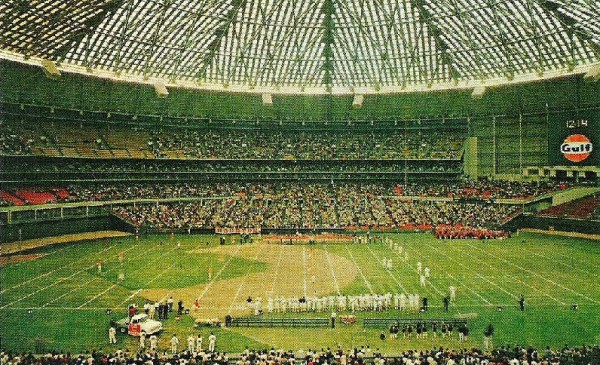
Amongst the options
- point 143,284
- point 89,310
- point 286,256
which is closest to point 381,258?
point 286,256

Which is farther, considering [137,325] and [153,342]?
[137,325]

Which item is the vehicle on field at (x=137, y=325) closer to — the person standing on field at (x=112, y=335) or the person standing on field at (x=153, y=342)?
the person standing on field at (x=112, y=335)

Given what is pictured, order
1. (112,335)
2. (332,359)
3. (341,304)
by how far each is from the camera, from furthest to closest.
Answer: (341,304) → (112,335) → (332,359)

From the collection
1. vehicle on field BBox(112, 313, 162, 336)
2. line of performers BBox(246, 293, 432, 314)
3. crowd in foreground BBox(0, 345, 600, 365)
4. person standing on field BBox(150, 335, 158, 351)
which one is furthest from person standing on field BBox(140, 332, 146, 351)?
line of performers BBox(246, 293, 432, 314)

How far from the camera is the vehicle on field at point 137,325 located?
25188 millimetres

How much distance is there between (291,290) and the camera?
113 feet

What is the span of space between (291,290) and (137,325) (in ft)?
38.3

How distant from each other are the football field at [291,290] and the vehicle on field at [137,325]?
502 mm

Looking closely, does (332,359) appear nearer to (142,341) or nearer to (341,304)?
(142,341)

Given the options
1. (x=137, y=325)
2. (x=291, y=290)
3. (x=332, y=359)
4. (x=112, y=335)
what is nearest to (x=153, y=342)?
(x=112, y=335)

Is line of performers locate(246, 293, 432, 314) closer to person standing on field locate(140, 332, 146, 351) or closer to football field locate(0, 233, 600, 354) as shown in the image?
football field locate(0, 233, 600, 354)

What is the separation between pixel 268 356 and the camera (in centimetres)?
1894

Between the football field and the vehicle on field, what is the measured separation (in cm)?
50

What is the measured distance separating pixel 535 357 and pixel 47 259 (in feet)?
137
